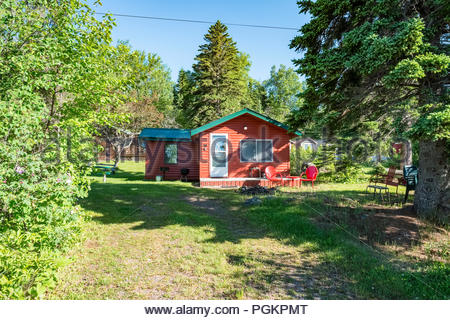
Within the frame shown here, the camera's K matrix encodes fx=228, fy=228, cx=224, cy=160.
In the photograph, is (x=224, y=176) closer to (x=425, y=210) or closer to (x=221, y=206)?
(x=221, y=206)

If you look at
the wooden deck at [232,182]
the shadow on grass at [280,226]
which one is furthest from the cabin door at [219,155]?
the shadow on grass at [280,226]

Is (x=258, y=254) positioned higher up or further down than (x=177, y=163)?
further down

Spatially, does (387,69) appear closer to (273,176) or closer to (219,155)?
(273,176)

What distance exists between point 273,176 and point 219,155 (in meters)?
3.40

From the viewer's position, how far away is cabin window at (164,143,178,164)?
1627cm

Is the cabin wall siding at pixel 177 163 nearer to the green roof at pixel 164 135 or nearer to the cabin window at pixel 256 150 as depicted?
the green roof at pixel 164 135

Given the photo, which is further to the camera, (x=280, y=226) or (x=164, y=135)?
(x=164, y=135)

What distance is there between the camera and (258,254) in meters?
4.72

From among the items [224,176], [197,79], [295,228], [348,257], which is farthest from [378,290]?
[197,79]

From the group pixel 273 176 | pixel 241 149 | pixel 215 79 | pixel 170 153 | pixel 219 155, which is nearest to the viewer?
pixel 273 176

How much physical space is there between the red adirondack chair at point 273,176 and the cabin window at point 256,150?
90 centimetres

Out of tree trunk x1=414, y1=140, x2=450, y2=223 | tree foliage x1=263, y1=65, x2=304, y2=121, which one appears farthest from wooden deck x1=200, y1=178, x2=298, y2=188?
tree foliage x1=263, y1=65, x2=304, y2=121

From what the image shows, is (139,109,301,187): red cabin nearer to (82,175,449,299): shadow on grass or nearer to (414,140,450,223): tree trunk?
(82,175,449,299): shadow on grass

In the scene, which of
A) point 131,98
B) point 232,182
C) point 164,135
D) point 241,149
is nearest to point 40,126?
point 131,98
